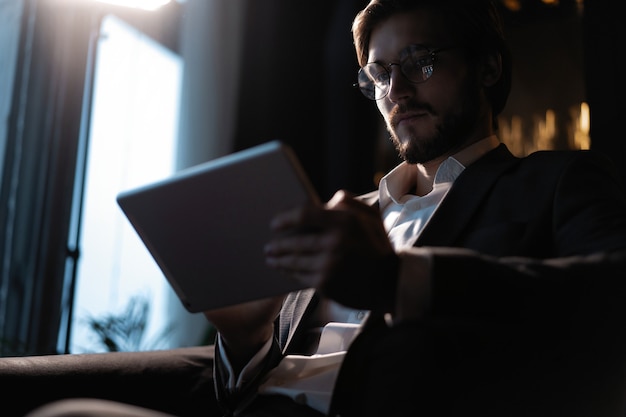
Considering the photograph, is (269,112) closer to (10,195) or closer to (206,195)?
(10,195)

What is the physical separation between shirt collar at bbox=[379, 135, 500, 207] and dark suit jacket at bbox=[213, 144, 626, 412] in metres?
0.05

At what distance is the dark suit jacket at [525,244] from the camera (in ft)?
2.42

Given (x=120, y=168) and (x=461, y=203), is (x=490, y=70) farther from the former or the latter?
(x=120, y=168)

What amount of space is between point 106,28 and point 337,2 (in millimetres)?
1706

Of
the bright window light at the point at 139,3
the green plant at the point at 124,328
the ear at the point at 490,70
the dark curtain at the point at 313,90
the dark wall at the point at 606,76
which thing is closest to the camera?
the ear at the point at 490,70

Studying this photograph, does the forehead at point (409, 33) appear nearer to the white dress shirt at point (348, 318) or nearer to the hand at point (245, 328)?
the white dress shirt at point (348, 318)

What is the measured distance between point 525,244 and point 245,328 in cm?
50

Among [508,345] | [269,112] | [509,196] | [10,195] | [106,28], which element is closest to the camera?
[508,345]

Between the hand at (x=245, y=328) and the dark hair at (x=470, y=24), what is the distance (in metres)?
0.74

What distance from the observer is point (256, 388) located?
1187mm

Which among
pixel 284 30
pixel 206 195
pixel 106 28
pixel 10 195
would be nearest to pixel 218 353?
pixel 206 195

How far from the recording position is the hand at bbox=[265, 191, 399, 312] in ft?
2.45

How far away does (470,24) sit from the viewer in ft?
4.99

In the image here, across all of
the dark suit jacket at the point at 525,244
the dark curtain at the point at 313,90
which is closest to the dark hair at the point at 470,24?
the dark suit jacket at the point at 525,244
